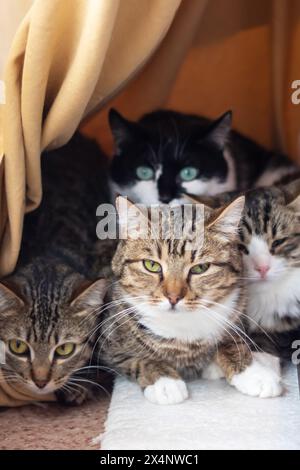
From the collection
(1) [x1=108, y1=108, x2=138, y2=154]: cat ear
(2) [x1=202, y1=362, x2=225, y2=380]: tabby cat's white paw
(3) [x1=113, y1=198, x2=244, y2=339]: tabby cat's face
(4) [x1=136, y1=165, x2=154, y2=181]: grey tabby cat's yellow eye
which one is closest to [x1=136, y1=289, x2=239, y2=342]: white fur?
(3) [x1=113, y1=198, x2=244, y2=339]: tabby cat's face

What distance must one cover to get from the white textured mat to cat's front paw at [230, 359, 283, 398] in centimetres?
2

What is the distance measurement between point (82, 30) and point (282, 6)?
3.53 ft

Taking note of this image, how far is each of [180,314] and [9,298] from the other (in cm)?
44

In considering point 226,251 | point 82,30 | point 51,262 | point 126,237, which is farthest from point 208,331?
point 82,30

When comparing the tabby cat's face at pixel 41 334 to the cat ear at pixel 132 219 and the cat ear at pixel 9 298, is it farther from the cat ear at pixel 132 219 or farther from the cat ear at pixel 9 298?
the cat ear at pixel 132 219

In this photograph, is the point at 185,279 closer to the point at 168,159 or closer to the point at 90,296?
the point at 90,296

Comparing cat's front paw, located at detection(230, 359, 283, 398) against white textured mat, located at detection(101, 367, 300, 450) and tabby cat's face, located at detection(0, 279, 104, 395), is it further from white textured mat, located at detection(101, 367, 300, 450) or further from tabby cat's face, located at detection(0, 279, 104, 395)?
tabby cat's face, located at detection(0, 279, 104, 395)

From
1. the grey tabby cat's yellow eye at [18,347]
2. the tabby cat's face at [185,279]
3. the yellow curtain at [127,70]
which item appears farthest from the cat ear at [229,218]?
the grey tabby cat's yellow eye at [18,347]

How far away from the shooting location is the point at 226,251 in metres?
1.64

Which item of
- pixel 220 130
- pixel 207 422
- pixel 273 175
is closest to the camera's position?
pixel 207 422

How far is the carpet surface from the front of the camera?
1.53m

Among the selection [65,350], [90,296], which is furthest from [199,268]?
[65,350]

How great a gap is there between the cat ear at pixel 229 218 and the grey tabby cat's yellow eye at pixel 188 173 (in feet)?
1.83

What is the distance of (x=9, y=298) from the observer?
1625 millimetres
